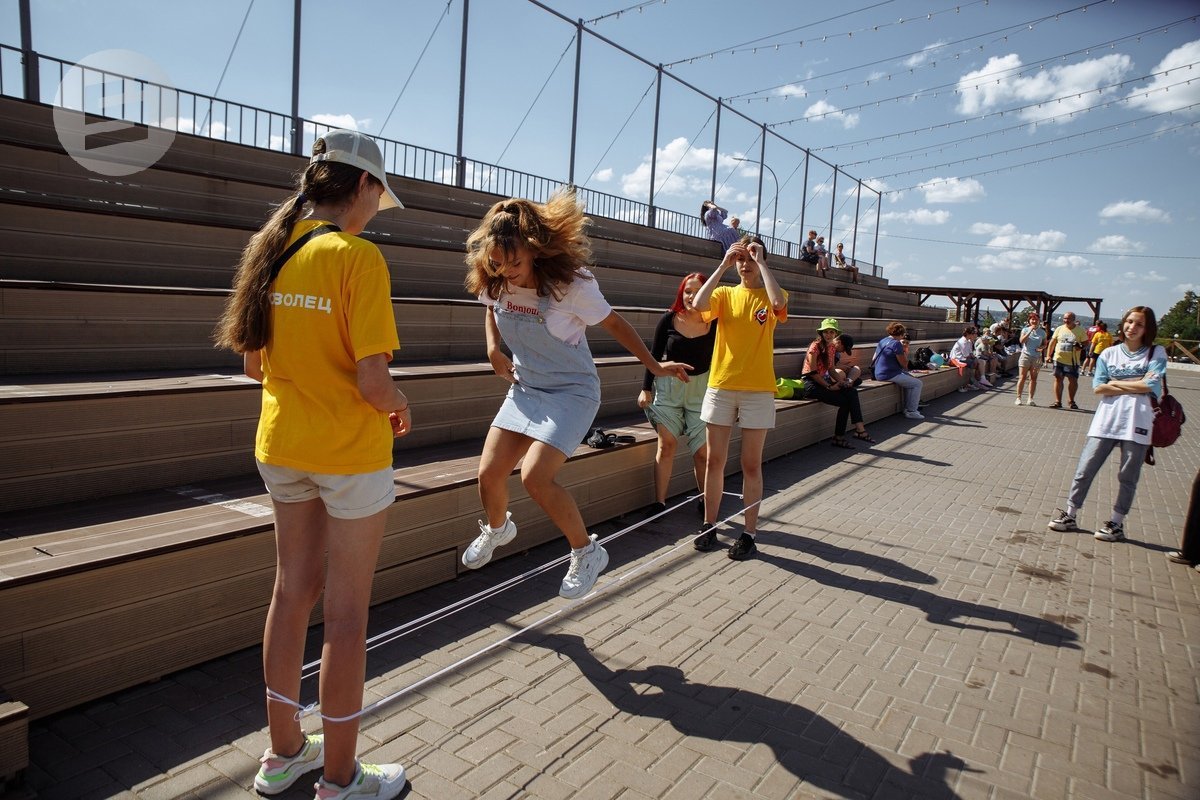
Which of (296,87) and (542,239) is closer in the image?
(542,239)

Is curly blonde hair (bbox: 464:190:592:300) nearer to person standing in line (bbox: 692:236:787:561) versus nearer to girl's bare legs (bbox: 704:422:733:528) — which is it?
person standing in line (bbox: 692:236:787:561)

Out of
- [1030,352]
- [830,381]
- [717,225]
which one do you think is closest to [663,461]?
[830,381]

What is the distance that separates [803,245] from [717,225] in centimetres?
893

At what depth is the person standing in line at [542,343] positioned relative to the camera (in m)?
3.30

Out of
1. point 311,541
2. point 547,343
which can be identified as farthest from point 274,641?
point 547,343

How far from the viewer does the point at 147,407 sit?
153 inches

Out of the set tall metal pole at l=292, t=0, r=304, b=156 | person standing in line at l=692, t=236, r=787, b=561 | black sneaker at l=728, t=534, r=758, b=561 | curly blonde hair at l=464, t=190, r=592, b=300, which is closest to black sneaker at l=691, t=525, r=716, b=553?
person standing in line at l=692, t=236, r=787, b=561

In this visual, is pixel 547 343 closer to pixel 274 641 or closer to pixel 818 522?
pixel 274 641

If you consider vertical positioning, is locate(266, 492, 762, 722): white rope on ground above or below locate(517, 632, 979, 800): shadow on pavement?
above

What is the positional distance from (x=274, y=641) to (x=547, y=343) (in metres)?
1.69

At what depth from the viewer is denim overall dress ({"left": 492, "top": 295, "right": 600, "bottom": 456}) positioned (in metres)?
3.45

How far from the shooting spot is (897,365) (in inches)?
518

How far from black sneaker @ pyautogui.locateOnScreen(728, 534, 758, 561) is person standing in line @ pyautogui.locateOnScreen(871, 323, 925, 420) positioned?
882 centimetres

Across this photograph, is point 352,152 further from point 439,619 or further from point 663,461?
point 663,461
